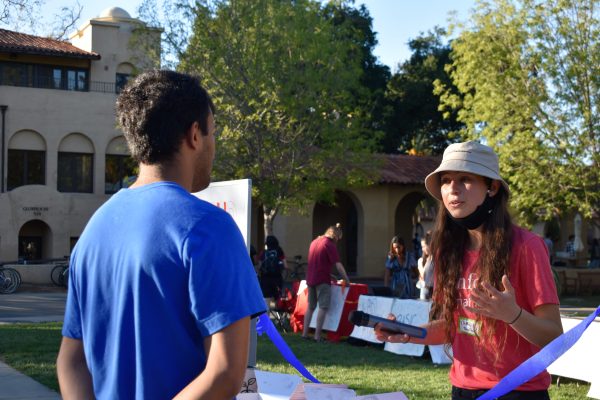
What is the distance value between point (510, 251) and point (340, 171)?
988 inches

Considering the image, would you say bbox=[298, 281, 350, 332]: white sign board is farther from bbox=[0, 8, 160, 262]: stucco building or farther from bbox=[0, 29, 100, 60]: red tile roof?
bbox=[0, 29, 100, 60]: red tile roof

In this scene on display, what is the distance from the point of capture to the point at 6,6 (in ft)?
49.9

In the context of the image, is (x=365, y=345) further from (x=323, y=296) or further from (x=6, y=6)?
(x=6, y=6)

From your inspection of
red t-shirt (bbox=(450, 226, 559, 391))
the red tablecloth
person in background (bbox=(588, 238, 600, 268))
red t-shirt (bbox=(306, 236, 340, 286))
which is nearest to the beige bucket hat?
red t-shirt (bbox=(450, 226, 559, 391))

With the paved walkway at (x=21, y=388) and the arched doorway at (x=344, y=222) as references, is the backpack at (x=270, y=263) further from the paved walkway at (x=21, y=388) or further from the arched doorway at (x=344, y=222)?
the arched doorway at (x=344, y=222)

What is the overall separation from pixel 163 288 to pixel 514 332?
182 centimetres

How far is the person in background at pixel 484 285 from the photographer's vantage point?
3320mm

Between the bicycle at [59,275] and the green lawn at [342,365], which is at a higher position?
the green lawn at [342,365]

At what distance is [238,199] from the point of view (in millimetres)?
7180

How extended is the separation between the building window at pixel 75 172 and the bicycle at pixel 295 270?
9.06 m

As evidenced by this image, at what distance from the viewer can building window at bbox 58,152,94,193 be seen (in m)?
34.9

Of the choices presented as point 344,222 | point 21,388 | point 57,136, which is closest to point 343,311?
point 21,388

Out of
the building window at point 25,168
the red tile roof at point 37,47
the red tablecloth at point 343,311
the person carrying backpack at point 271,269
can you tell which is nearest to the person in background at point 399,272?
the red tablecloth at point 343,311

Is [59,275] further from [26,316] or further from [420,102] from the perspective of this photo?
[420,102]
